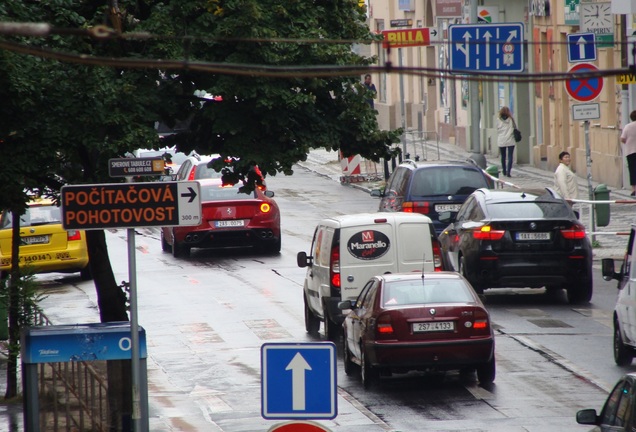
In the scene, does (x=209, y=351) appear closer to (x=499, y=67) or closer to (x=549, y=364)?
(x=549, y=364)

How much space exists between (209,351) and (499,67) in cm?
1247

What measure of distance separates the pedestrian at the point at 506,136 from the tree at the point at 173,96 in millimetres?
24659

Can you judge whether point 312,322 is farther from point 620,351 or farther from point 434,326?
point 620,351

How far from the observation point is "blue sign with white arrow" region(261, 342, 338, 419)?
875cm

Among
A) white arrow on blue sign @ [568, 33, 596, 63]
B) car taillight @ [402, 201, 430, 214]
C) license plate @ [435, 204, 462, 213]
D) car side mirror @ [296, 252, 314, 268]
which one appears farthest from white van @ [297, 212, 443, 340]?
white arrow on blue sign @ [568, 33, 596, 63]

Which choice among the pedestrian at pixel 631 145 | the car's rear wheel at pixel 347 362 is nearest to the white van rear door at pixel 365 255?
the car's rear wheel at pixel 347 362

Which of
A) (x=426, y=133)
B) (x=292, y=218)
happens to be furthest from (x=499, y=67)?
(x=426, y=133)

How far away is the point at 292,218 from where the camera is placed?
1297 inches

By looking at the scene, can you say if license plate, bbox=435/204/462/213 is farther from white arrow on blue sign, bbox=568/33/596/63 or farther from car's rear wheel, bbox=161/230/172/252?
car's rear wheel, bbox=161/230/172/252

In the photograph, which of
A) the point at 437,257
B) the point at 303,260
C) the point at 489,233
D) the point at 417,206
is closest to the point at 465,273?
the point at 489,233

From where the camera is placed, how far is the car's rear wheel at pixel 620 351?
15891 millimetres

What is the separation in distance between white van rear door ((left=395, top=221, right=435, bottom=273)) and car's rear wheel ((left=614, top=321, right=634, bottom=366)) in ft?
9.83

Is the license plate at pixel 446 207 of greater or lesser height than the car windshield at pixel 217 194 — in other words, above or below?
below

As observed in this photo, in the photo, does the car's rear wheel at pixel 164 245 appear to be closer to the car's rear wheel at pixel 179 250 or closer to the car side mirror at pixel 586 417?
the car's rear wheel at pixel 179 250
